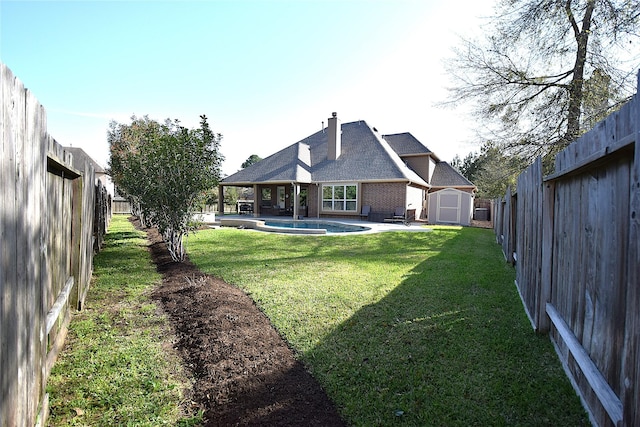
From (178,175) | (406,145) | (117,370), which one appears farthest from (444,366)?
(406,145)

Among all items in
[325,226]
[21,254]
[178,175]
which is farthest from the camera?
[325,226]

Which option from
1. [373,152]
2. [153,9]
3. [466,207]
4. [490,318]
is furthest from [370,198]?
[490,318]

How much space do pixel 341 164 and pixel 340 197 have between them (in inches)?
97.7

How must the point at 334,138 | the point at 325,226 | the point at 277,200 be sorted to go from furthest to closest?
1. the point at 277,200
2. the point at 334,138
3. the point at 325,226

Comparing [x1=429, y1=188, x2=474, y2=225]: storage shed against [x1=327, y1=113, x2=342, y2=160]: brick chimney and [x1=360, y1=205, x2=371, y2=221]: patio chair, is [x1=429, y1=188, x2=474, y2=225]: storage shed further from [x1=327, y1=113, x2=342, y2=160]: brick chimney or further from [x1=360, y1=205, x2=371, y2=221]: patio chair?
[x1=327, y1=113, x2=342, y2=160]: brick chimney

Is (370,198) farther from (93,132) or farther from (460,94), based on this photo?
(93,132)

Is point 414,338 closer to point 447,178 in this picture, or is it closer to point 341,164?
point 341,164

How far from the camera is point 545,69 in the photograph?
40.8 ft

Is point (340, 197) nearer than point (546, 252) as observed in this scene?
No

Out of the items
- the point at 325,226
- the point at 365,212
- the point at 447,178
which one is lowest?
the point at 325,226

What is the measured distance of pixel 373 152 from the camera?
75.6ft

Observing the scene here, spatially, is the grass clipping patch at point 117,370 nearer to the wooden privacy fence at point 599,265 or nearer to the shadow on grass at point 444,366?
the shadow on grass at point 444,366

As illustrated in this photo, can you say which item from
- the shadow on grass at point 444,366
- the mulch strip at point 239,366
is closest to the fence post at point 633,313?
the shadow on grass at point 444,366

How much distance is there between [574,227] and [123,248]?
10.4 m
